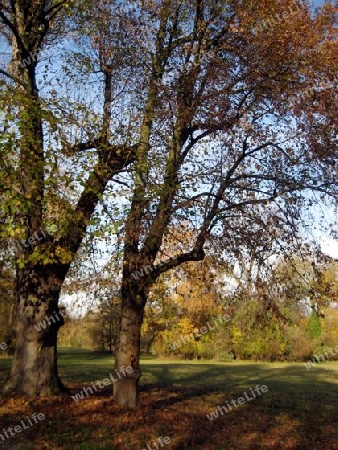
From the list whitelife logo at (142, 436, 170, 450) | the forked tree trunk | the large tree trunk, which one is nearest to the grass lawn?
whitelife logo at (142, 436, 170, 450)

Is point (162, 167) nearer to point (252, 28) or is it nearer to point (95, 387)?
point (252, 28)

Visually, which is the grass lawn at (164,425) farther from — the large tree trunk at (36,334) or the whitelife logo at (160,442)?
the large tree trunk at (36,334)

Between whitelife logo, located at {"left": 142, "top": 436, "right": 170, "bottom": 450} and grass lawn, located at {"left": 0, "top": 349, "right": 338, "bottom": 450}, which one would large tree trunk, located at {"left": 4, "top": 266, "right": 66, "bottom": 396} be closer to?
grass lawn, located at {"left": 0, "top": 349, "right": 338, "bottom": 450}

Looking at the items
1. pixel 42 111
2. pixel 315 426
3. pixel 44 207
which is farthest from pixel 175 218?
pixel 315 426

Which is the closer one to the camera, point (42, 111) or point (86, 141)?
point (42, 111)

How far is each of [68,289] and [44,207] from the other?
13.9ft

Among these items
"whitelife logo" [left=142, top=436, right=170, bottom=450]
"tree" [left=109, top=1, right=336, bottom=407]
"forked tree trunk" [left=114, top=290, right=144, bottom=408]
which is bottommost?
"whitelife logo" [left=142, top=436, right=170, bottom=450]

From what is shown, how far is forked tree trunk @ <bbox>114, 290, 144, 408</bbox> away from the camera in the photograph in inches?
440

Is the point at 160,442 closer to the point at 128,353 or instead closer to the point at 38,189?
the point at 128,353

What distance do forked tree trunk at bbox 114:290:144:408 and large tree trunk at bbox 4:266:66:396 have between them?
1.67 m

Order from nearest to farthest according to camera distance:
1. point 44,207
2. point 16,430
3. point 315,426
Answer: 1. point 16,430
2. point 44,207
3. point 315,426

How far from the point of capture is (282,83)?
35.6 feet

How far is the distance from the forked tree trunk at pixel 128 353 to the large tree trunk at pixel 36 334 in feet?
5.47

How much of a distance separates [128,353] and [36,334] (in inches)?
93.2
